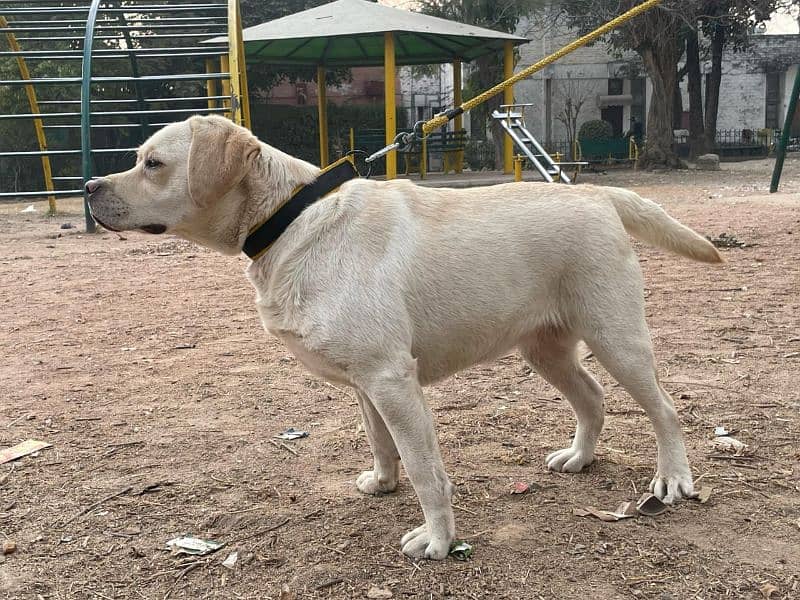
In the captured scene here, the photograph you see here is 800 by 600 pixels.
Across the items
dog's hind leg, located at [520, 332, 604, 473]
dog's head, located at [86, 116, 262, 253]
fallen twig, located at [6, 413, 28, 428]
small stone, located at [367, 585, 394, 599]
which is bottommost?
small stone, located at [367, 585, 394, 599]

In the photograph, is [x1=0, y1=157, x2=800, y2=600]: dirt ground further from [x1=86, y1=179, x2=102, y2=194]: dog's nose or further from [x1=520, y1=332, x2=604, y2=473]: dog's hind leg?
[x1=86, y1=179, x2=102, y2=194]: dog's nose

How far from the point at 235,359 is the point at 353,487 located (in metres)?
2.12

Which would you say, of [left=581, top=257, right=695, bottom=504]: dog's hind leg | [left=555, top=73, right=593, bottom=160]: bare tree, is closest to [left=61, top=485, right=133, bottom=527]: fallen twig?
[left=581, top=257, right=695, bottom=504]: dog's hind leg

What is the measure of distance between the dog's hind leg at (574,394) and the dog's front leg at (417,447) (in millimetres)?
877

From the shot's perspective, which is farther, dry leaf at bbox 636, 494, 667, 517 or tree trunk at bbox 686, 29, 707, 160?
tree trunk at bbox 686, 29, 707, 160

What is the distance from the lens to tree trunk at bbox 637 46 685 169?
82.9 feet

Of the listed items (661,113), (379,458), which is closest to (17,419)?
(379,458)

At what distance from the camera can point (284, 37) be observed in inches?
642

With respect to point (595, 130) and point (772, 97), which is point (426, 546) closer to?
point (595, 130)

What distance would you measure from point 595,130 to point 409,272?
3250 centimetres

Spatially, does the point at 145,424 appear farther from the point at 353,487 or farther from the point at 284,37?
the point at 284,37

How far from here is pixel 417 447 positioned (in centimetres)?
277

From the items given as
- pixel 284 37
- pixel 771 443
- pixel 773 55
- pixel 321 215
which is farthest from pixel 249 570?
pixel 773 55

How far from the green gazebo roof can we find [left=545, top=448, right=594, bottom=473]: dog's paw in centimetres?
1363
